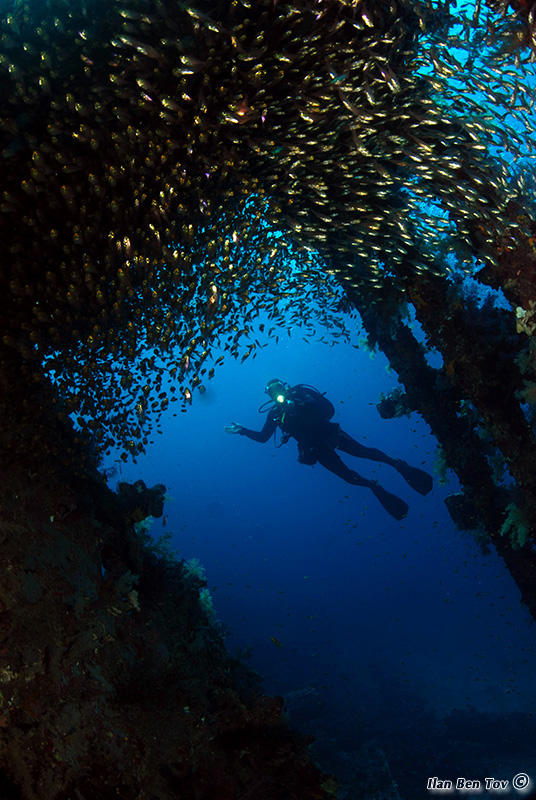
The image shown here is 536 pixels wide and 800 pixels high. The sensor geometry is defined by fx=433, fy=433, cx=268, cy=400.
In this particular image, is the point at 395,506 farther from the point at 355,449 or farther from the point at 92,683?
the point at 92,683

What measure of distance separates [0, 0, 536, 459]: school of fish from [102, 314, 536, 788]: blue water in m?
1.96

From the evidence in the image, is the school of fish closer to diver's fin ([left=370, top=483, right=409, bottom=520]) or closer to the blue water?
the blue water

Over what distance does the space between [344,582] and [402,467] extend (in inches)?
1573

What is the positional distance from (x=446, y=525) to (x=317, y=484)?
40762 mm

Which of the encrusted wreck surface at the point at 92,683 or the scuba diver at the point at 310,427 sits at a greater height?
the scuba diver at the point at 310,427

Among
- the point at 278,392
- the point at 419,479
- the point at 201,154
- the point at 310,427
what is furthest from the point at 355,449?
the point at 201,154

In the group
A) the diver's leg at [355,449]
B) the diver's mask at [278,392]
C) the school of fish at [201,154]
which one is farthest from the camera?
the diver's leg at [355,449]

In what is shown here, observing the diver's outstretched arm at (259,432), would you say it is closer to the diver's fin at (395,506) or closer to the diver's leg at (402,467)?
the diver's leg at (402,467)

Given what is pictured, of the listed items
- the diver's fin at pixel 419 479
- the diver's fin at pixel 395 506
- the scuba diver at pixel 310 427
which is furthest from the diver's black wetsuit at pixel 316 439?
the diver's fin at pixel 419 479

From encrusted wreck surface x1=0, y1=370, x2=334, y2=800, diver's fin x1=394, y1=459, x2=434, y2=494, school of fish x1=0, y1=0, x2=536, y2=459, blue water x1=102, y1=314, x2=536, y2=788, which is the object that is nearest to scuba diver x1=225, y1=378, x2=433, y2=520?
diver's fin x1=394, y1=459, x2=434, y2=494

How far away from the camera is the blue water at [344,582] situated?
21594mm

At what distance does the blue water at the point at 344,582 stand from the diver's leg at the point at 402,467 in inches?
123

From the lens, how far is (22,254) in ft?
15.8

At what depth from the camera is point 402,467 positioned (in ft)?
42.4
